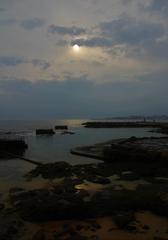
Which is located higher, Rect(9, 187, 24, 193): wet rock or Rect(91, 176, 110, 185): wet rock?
Rect(9, 187, 24, 193): wet rock

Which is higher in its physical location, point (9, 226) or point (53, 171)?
point (53, 171)

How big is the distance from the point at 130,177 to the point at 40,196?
8.12 metres

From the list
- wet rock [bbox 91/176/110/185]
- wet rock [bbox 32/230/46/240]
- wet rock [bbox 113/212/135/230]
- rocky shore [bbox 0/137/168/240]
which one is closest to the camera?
wet rock [bbox 32/230/46/240]

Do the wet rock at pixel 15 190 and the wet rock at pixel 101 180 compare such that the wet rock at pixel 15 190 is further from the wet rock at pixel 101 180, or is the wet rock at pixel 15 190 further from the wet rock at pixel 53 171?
the wet rock at pixel 101 180

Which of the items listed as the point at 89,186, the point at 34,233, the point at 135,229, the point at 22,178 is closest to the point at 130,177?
the point at 89,186

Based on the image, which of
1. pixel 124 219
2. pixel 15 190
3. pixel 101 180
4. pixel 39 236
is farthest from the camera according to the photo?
pixel 101 180

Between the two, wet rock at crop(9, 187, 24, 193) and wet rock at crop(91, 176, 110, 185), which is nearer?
wet rock at crop(9, 187, 24, 193)

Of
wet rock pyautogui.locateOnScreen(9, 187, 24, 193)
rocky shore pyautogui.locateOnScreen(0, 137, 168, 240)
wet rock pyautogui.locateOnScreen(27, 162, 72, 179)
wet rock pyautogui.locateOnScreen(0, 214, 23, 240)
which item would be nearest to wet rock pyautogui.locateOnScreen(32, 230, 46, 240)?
rocky shore pyautogui.locateOnScreen(0, 137, 168, 240)

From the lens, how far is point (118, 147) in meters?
30.6

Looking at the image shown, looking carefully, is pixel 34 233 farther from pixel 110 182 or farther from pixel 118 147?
pixel 118 147

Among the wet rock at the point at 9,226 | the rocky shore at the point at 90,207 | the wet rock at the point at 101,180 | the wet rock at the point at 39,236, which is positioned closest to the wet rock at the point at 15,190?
the rocky shore at the point at 90,207

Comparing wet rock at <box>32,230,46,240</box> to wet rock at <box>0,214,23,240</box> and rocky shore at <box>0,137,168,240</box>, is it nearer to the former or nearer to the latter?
rocky shore at <box>0,137,168,240</box>

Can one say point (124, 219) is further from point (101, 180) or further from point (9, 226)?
point (101, 180)

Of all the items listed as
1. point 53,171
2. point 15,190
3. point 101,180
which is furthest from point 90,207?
point 53,171
